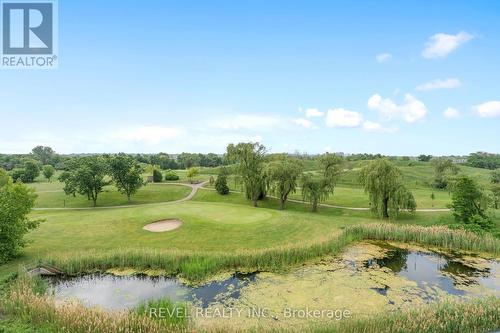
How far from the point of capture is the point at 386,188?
3234 cm

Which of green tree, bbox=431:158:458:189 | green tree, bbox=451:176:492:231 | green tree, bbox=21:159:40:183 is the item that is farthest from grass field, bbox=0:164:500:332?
green tree, bbox=21:159:40:183

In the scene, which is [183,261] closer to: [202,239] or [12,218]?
[202,239]

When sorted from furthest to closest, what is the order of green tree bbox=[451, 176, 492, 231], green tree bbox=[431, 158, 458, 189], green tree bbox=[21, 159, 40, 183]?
green tree bbox=[21, 159, 40, 183], green tree bbox=[431, 158, 458, 189], green tree bbox=[451, 176, 492, 231]

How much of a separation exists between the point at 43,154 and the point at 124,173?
127769 mm

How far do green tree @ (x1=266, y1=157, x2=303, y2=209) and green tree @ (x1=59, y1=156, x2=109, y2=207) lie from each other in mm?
25592

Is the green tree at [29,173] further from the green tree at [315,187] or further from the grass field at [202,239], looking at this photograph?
the green tree at [315,187]

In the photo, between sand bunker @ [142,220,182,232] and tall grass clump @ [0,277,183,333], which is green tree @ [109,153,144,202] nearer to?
sand bunker @ [142,220,182,232]

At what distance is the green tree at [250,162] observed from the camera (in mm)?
43375

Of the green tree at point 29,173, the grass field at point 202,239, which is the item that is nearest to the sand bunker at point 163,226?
the grass field at point 202,239

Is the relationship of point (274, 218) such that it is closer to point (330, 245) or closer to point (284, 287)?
point (330, 245)

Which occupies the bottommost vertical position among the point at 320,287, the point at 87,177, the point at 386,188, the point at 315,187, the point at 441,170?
the point at 320,287

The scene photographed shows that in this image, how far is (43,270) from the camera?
17.8 m

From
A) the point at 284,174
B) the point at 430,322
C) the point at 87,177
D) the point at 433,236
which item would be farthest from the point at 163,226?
the point at 87,177

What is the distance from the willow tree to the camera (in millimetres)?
32188
